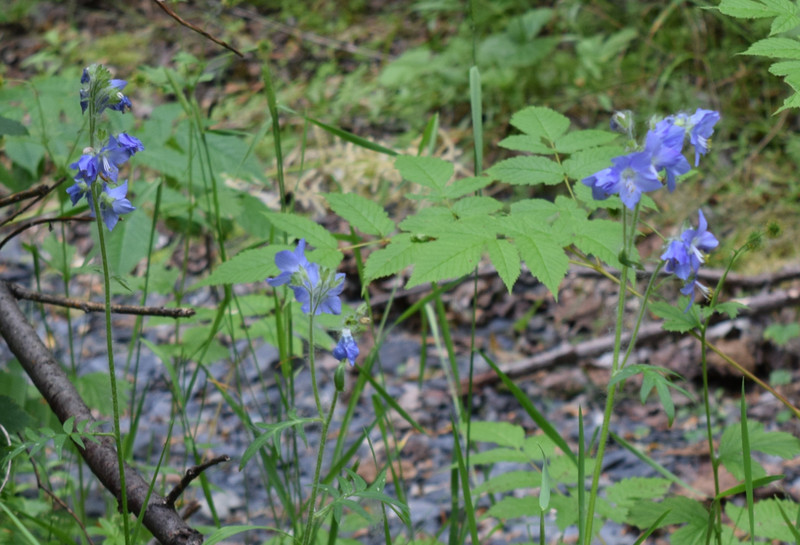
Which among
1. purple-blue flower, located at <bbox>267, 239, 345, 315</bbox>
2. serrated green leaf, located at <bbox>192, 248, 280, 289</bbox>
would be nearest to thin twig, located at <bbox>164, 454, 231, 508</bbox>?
purple-blue flower, located at <bbox>267, 239, 345, 315</bbox>

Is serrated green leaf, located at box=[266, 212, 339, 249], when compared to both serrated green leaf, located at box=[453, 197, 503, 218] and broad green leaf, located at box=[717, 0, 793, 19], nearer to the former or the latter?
serrated green leaf, located at box=[453, 197, 503, 218]

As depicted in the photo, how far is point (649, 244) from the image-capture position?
3590mm

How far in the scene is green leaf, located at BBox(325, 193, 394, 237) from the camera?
149cm

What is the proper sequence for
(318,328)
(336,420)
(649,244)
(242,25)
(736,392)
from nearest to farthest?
1. (318,328)
2. (736,392)
3. (336,420)
4. (649,244)
5. (242,25)

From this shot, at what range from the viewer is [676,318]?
1295 mm

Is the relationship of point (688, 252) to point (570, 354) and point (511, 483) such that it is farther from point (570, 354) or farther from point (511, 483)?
point (570, 354)

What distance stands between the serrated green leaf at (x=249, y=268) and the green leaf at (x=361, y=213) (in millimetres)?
168

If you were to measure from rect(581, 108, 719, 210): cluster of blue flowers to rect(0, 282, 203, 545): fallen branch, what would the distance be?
2.59 ft

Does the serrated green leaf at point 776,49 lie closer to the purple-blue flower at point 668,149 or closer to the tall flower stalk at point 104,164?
the purple-blue flower at point 668,149

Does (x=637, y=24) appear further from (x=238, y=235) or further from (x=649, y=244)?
(x=238, y=235)

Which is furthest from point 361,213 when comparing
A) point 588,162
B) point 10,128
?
point 10,128

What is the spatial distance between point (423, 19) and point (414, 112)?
1.43m

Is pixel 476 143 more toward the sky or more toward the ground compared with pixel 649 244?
more toward the sky

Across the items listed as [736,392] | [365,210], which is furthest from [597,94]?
[365,210]
